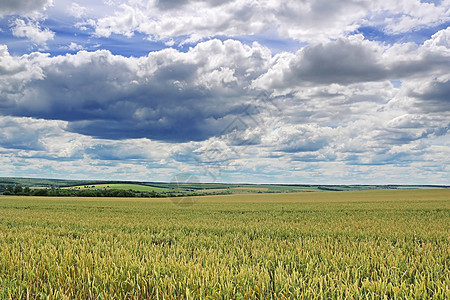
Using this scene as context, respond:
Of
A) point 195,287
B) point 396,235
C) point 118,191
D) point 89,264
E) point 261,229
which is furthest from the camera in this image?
point 118,191

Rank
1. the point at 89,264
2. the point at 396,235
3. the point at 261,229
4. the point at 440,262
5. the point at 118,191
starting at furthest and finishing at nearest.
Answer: the point at 118,191, the point at 261,229, the point at 396,235, the point at 440,262, the point at 89,264

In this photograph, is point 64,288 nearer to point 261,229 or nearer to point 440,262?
point 440,262

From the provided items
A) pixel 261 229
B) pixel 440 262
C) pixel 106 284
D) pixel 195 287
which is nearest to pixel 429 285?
pixel 440 262

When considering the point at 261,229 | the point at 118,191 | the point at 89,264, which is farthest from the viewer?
the point at 118,191

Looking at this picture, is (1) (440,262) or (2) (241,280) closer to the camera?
(2) (241,280)

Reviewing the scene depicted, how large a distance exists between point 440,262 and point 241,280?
525 cm

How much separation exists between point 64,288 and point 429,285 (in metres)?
6.19

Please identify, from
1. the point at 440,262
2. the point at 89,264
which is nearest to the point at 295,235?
the point at 440,262

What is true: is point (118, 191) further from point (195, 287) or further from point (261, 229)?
point (195, 287)

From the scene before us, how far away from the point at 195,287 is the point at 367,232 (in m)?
10.5

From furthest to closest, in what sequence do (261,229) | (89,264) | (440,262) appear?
(261,229), (440,262), (89,264)

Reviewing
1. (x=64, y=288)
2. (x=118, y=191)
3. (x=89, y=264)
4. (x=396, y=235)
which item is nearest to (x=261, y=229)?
(x=396, y=235)

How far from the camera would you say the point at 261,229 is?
586 inches

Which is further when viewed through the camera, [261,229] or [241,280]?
[261,229]
